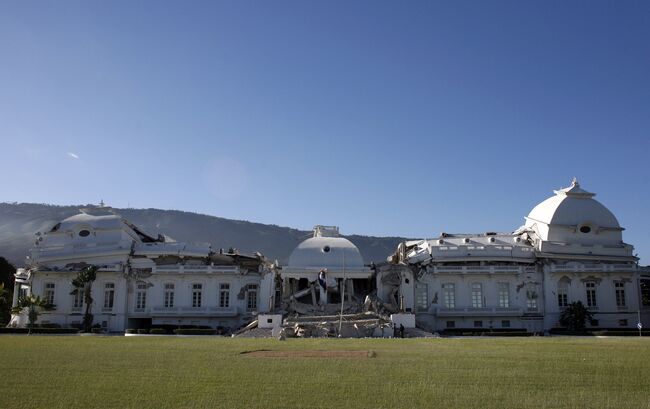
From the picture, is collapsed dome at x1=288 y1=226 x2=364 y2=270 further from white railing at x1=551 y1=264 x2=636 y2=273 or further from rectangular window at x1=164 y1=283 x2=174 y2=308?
white railing at x1=551 y1=264 x2=636 y2=273

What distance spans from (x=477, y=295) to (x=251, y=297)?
2462cm

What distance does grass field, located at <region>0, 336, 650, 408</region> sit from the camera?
761 inches

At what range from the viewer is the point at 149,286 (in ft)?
243

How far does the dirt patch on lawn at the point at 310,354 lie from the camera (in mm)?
31578

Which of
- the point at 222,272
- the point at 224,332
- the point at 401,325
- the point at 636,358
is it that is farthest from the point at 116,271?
the point at 636,358

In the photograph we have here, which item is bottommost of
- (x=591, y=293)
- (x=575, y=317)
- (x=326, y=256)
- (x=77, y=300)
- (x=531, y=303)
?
(x=575, y=317)

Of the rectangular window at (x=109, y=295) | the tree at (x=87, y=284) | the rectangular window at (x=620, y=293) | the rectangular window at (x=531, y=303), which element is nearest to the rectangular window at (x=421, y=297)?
the rectangular window at (x=531, y=303)

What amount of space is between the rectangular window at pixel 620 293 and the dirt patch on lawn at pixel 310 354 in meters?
47.8

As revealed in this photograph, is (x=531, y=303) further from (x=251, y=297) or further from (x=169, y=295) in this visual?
(x=169, y=295)

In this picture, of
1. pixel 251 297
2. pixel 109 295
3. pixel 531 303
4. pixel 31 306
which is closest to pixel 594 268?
pixel 531 303

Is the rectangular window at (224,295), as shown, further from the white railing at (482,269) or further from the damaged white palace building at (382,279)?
the white railing at (482,269)

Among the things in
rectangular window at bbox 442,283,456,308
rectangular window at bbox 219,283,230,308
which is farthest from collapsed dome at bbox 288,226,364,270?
rectangular window at bbox 442,283,456,308

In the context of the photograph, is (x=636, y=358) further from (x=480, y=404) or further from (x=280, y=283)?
(x=280, y=283)

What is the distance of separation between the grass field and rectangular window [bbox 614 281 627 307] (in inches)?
1718
